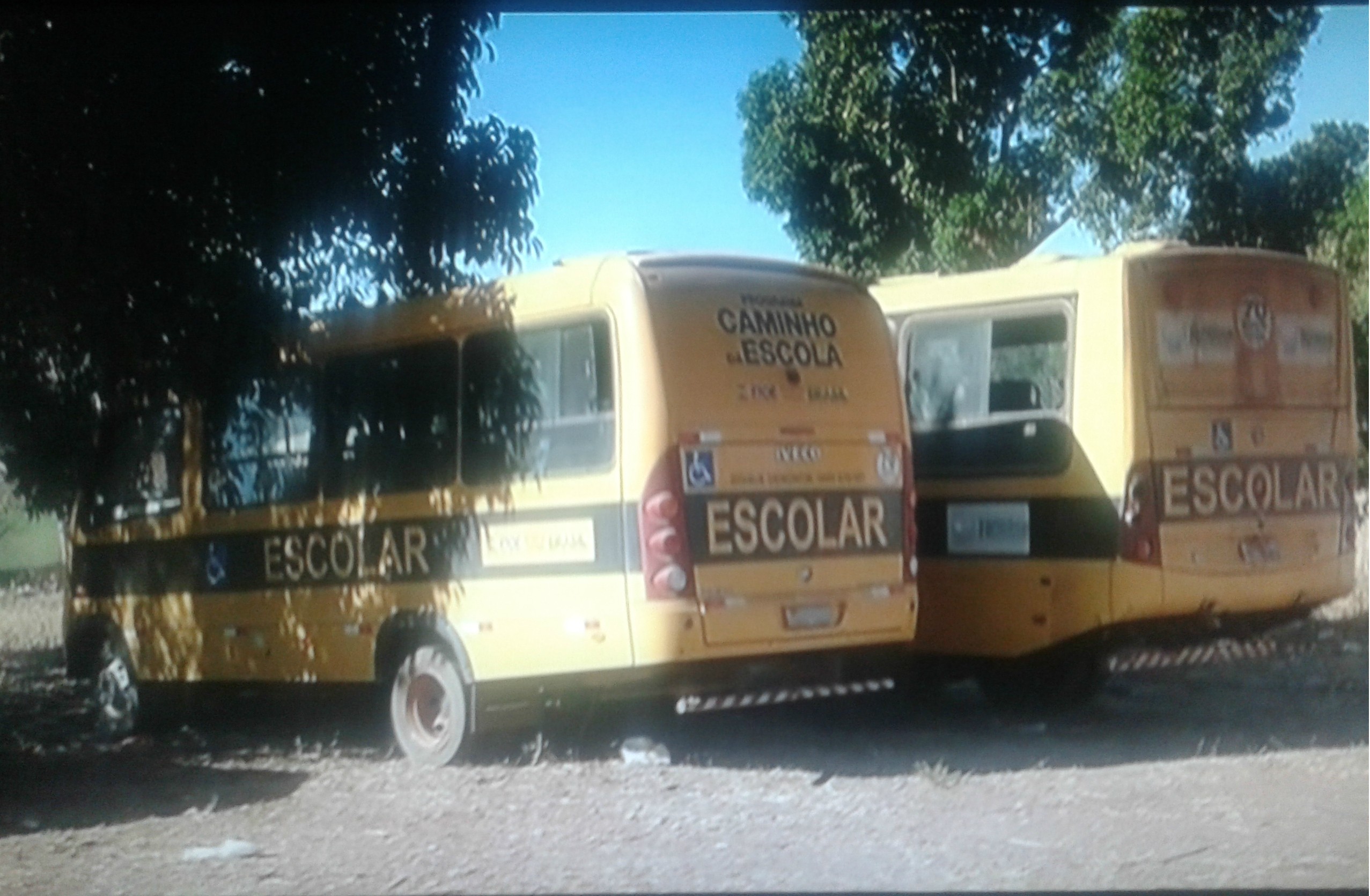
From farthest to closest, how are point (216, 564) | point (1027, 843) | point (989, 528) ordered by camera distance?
point (216, 564), point (989, 528), point (1027, 843)

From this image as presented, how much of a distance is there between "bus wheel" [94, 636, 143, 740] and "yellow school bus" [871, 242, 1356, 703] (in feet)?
14.8

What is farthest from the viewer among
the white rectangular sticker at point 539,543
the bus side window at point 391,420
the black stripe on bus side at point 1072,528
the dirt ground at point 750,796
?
the black stripe on bus side at point 1072,528

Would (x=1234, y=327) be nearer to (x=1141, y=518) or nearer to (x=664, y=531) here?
(x=1141, y=518)

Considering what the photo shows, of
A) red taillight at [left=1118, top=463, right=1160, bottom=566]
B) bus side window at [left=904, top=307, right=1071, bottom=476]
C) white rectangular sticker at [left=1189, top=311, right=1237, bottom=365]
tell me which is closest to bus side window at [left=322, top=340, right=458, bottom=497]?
bus side window at [left=904, top=307, right=1071, bottom=476]

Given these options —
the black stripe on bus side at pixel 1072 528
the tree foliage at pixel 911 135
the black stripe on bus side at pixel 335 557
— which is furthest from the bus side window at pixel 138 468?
the black stripe on bus side at pixel 1072 528

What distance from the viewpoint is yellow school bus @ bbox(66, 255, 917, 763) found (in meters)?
7.38

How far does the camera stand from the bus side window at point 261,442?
8.49 m

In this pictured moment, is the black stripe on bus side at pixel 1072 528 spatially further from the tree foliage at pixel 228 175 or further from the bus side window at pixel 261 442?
the bus side window at pixel 261 442

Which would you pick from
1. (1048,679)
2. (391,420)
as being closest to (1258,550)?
(1048,679)

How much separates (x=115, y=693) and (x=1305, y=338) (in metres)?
6.63

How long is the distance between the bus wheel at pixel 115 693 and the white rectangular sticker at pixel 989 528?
455 centimetres

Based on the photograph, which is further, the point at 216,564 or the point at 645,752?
the point at 216,564

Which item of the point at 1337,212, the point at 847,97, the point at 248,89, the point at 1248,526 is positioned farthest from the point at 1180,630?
the point at 248,89

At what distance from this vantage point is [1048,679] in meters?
9.06
